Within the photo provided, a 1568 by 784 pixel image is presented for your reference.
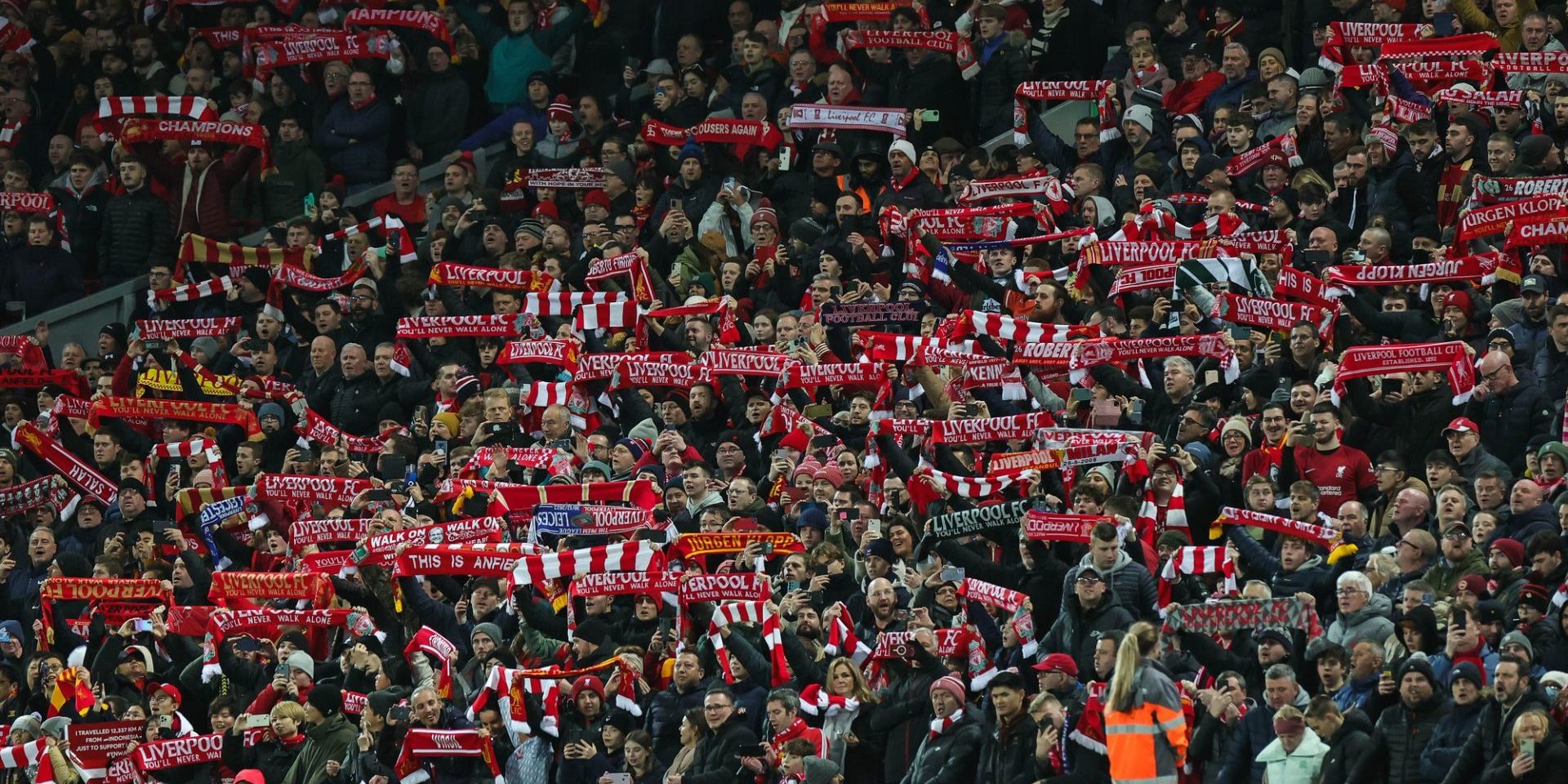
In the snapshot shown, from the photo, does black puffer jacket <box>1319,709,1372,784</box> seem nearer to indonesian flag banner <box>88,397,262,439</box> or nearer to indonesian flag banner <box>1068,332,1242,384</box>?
indonesian flag banner <box>1068,332,1242,384</box>

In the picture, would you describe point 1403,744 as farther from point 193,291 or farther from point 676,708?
point 193,291

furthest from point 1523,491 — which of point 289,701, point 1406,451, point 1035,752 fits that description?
point 289,701

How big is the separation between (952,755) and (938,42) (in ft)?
30.0

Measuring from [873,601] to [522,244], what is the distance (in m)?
7.40

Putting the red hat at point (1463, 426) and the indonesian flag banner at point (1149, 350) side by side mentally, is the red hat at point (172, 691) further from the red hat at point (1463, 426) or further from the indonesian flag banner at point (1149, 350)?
the red hat at point (1463, 426)

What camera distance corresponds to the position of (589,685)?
17781mm

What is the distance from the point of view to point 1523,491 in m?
16.3

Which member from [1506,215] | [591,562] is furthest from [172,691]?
[1506,215]

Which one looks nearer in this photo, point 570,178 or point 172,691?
point 172,691

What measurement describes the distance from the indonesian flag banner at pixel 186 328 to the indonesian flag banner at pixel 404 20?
11.7 feet

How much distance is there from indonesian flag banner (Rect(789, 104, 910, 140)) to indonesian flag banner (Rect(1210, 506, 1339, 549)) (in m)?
6.95

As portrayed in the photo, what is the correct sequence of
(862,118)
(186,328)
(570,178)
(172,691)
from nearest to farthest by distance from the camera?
1. (172,691)
2. (862,118)
3. (186,328)
4. (570,178)

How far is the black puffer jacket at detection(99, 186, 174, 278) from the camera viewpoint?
2600cm

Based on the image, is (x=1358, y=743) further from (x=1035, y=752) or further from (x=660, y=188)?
(x=660, y=188)
